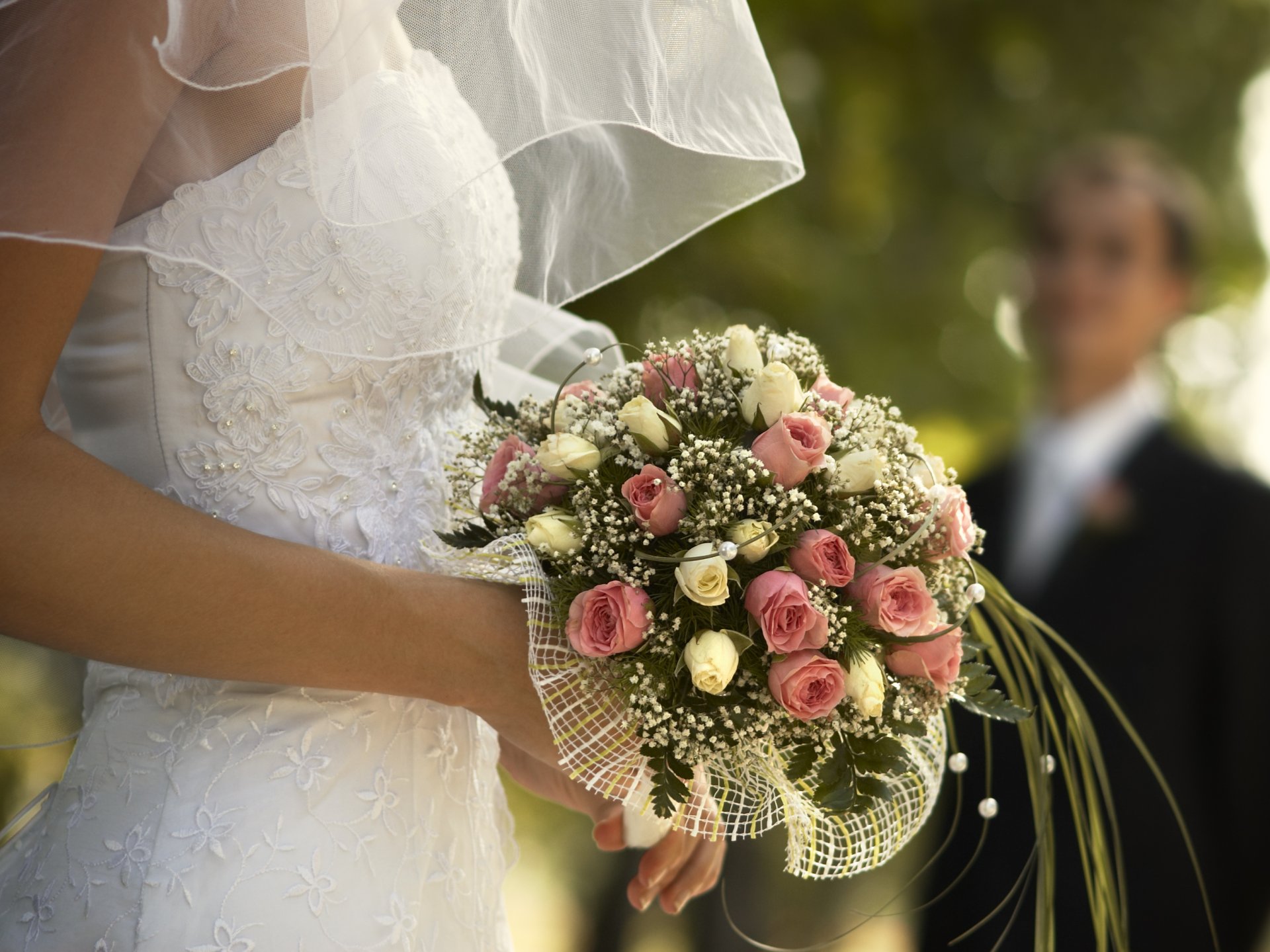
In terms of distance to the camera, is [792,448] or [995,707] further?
[995,707]

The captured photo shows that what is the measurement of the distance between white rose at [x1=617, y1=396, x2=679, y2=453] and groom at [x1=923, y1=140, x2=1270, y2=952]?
2.99 meters

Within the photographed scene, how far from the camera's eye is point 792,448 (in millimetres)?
1712

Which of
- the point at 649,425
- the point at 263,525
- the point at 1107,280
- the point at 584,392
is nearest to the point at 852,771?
the point at 649,425

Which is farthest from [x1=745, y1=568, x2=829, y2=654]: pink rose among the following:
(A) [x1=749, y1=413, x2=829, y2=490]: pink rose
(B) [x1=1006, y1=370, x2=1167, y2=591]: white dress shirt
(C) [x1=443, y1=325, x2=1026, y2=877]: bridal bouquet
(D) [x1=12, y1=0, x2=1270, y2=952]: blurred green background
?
(D) [x1=12, y1=0, x2=1270, y2=952]: blurred green background

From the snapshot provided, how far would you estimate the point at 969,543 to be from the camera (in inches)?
74.4

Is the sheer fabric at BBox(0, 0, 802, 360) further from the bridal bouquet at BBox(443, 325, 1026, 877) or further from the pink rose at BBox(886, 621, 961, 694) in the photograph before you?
the pink rose at BBox(886, 621, 961, 694)

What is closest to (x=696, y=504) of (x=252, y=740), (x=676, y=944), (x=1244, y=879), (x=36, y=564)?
(x=252, y=740)

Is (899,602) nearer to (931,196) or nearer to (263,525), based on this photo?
(263,525)

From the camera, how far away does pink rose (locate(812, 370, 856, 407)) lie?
76.8 inches

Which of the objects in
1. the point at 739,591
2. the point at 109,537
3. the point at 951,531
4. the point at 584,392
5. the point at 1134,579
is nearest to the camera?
the point at 109,537

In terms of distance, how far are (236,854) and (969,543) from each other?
121cm

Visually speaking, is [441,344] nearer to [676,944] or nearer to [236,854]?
[236,854]

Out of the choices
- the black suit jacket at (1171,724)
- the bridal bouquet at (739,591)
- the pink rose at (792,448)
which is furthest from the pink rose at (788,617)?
the black suit jacket at (1171,724)

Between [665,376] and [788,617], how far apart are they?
0.46m
